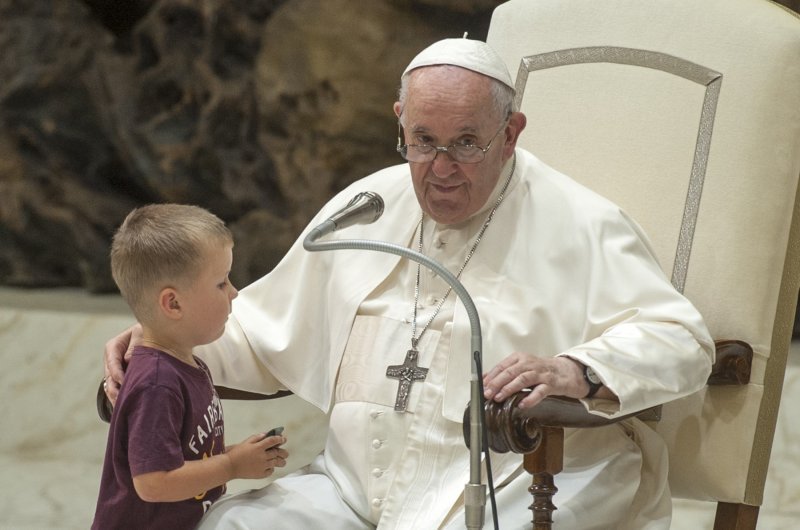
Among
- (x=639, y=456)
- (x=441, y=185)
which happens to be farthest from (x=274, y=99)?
(x=639, y=456)

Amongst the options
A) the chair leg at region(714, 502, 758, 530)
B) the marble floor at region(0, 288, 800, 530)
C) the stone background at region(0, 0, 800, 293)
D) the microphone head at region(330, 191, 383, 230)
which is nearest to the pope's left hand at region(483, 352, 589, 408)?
the microphone head at region(330, 191, 383, 230)

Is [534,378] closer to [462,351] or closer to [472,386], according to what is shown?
[472,386]

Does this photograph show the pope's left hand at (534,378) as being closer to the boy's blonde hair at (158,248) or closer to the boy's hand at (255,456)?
the boy's hand at (255,456)

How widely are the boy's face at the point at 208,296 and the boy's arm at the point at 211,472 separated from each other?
279 millimetres

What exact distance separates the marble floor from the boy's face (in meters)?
2.95

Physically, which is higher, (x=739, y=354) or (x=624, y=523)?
(x=739, y=354)

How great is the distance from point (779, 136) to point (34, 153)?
438cm

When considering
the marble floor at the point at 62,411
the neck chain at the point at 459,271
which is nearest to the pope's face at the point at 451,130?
the neck chain at the point at 459,271

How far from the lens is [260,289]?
12.1 feet

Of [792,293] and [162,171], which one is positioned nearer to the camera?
[792,293]

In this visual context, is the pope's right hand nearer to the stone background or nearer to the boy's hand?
the boy's hand

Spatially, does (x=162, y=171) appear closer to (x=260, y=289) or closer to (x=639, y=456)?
(x=260, y=289)

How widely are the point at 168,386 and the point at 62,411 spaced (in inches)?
139

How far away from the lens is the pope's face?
3.21 meters
